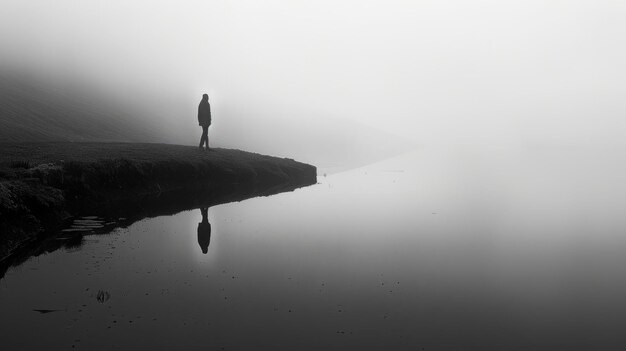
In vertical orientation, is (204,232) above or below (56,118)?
below

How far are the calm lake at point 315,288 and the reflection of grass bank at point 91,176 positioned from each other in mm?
3847

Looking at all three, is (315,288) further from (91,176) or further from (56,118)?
(56,118)

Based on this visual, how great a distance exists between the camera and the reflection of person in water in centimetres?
2248

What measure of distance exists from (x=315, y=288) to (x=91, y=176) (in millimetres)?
20638

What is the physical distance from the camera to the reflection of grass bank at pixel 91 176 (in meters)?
22.3

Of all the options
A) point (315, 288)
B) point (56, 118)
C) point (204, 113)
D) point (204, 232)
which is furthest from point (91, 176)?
point (56, 118)

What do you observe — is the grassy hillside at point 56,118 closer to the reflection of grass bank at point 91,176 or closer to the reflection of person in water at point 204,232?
the reflection of grass bank at point 91,176

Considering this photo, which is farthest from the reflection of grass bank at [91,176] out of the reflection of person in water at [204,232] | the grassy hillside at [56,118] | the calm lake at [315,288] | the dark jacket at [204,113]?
the grassy hillside at [56,118]

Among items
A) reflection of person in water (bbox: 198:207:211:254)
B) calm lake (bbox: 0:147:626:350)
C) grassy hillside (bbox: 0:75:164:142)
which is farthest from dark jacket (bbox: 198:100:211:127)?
grassy hillside (bbox: 0:75:164:142)

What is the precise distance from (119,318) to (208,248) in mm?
8911

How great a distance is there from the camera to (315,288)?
57.9 ft

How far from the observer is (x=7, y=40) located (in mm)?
190375

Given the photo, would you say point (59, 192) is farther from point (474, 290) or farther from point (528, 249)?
point (528, 249)

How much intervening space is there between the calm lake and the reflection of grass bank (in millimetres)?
3847
